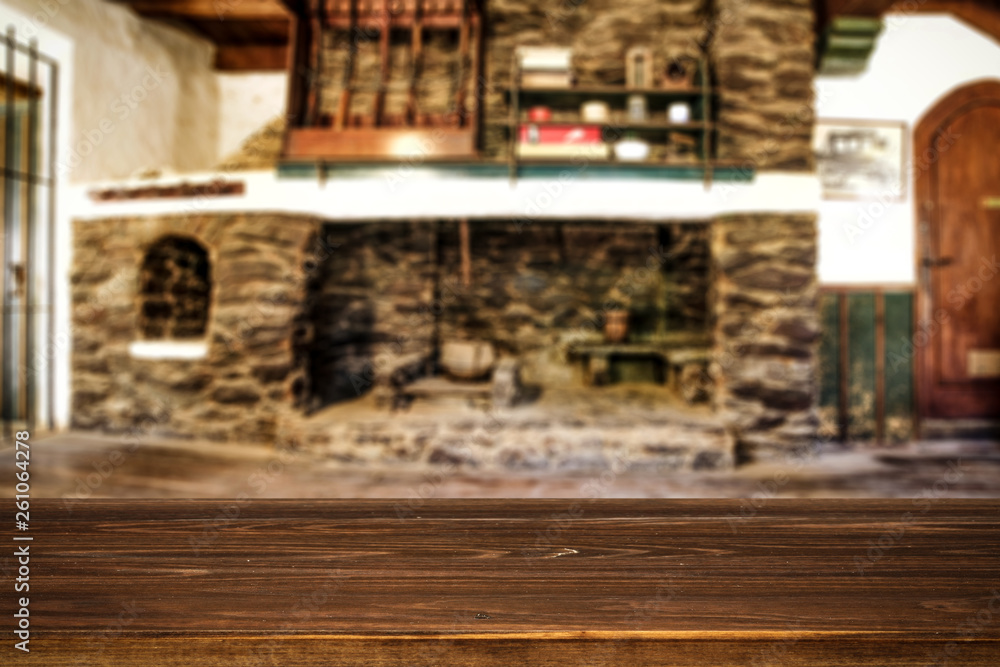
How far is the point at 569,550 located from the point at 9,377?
564 cm

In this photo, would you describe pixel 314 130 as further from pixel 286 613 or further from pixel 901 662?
pixel 901 662

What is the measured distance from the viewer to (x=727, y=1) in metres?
3.89

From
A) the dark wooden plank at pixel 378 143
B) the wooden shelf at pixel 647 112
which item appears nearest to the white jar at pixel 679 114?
the wooden shelf at pixel 647 112

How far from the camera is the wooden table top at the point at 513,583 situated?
614 mm

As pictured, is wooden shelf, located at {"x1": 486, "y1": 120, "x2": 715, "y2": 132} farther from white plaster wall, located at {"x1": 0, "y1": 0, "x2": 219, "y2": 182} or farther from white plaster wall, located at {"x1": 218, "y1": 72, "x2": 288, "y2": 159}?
white plaster wall, located at {"x1": 0, "y1": 0, "x2": 219, "y2": 182}

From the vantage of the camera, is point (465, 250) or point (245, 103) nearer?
point (465, 250)

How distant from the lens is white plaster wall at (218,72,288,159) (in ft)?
18.7

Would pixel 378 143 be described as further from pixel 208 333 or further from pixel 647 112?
pixel 647 112

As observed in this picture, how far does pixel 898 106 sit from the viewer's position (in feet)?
14.5

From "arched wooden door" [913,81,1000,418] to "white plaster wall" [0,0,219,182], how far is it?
6.59 m

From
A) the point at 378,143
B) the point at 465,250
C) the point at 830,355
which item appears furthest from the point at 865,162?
the point at 378,143

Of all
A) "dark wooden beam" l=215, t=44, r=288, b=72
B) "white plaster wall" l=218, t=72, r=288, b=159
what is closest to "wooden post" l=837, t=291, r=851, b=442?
"white plaster wall" l=218, t=72, r=288, b=159

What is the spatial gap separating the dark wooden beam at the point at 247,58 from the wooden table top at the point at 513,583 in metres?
5.90

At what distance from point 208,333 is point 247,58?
337cm
